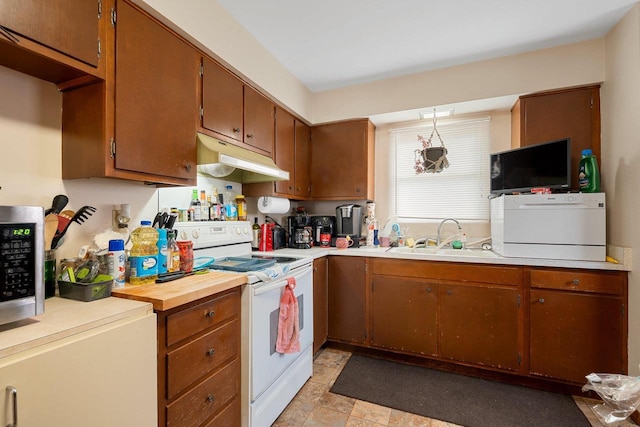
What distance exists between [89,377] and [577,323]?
2647 mm

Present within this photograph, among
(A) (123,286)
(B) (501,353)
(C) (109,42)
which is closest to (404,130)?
(B) (501,353)

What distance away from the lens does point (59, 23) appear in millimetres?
1089

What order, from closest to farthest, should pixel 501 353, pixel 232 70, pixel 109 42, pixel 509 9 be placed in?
pixel 109 42 < pixel 509 9 < pixel 232 70 < pixel 501 353

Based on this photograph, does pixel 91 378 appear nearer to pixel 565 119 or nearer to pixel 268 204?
pixel 268 204

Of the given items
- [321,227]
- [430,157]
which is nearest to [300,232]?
[321,227]

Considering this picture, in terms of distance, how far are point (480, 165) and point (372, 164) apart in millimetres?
1030

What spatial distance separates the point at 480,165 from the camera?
2.78m

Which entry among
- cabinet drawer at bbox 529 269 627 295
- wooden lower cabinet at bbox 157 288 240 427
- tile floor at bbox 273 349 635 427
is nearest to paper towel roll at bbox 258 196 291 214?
wooden lower cabinet at bbox 157 288 240 427

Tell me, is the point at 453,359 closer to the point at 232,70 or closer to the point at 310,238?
the point at 310,238

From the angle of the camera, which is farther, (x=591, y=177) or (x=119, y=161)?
(x=591, y=177)

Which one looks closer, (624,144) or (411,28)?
(624,144)

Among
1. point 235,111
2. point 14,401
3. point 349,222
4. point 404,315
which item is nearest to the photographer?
point 14,401

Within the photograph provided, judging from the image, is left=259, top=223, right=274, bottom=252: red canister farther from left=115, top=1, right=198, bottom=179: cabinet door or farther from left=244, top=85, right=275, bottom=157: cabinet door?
left=115, top=1, right=198, bottom=179: cabinet door

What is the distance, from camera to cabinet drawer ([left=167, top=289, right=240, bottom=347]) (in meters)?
1.15
